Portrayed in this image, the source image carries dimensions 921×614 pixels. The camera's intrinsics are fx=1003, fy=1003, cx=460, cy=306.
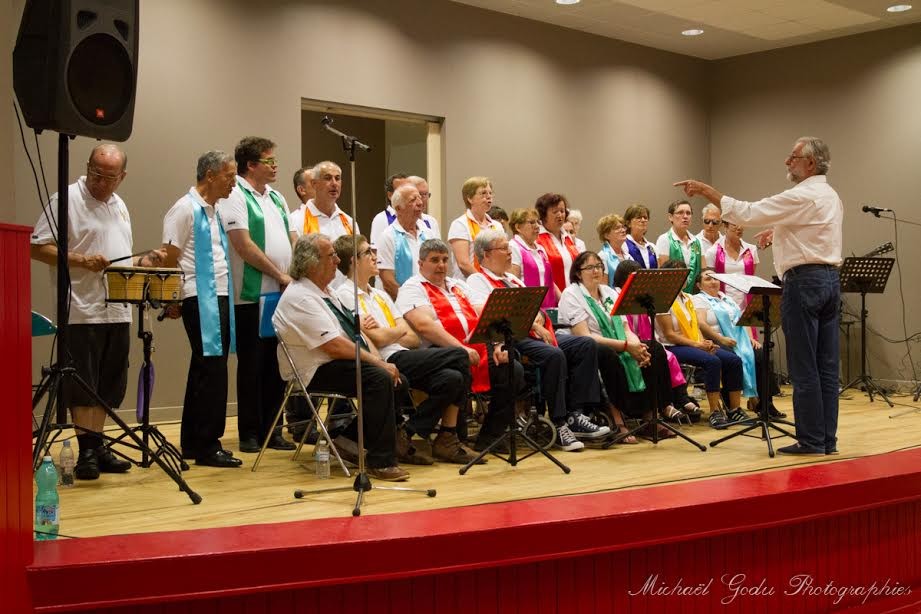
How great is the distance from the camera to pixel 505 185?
9.15 m

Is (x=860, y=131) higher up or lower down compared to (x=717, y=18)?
lower down

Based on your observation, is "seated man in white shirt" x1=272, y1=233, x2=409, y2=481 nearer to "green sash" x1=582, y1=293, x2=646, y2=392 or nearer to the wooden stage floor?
the wooden stage floor

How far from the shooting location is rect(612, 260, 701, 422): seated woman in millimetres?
6418

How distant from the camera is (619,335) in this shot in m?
6.11

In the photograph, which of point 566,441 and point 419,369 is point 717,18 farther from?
point 419,369

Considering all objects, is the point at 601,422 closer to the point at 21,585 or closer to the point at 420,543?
the point at 420,543

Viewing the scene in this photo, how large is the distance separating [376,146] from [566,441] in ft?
17.6

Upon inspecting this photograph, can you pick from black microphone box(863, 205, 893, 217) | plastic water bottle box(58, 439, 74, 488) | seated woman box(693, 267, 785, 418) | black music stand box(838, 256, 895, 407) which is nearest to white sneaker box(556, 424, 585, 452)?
seated woman box(693, 267, 785, 418)

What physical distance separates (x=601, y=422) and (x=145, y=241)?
3.31 m

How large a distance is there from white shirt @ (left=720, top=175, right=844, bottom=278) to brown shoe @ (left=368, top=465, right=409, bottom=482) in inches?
84.8

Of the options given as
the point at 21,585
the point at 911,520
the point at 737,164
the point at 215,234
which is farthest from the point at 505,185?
the point at 21,585

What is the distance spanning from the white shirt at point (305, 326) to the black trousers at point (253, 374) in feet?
1.96

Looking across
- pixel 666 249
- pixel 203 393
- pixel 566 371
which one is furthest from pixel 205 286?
pixel 666 249

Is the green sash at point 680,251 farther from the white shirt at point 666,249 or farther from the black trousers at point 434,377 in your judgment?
the black trousers at point 434,377
